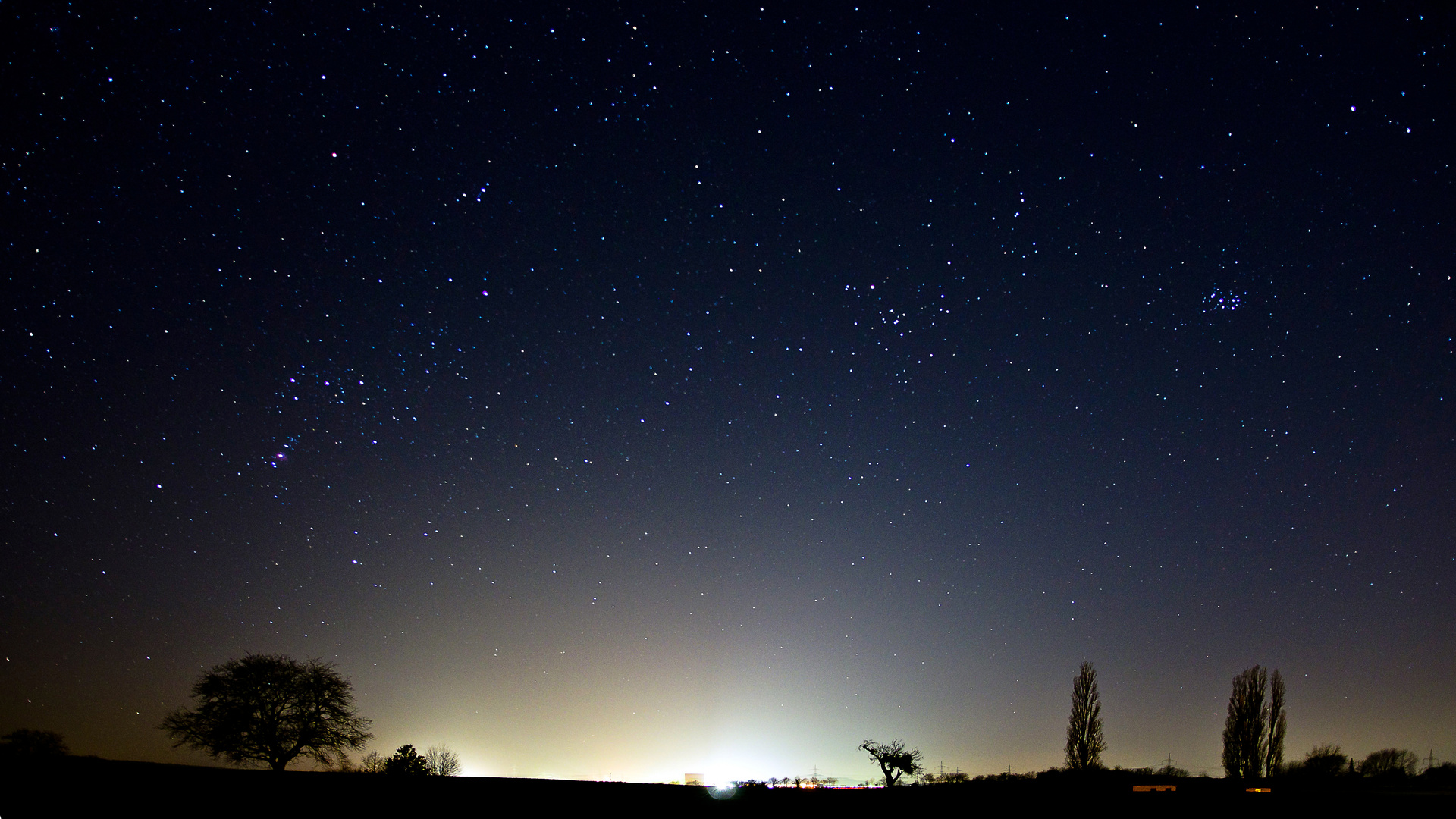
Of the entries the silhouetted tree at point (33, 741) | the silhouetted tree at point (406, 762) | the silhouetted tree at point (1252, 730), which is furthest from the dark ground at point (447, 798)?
the silhouetted tree at point (33, 741)

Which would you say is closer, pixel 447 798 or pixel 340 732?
pixel 447 798

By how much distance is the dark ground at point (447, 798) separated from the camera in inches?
263

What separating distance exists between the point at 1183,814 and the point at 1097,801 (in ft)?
4.48

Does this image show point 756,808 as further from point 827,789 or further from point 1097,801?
point 1097,801

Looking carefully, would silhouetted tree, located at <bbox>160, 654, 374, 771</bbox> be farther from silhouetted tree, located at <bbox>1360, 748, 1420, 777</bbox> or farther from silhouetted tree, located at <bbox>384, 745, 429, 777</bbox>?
silhouetted tree, located at <bbox>1360, 748, 1420, 777</bbox>

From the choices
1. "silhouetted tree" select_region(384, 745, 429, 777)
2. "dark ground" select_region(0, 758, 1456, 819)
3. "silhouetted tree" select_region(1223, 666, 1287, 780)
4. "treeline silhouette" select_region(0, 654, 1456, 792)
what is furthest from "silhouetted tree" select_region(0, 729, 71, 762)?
"silhouetted tree" select_region(1223, 666, 1287, 780)

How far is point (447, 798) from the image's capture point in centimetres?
876

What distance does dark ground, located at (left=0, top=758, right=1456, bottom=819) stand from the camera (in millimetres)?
6672

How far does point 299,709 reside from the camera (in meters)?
33.8

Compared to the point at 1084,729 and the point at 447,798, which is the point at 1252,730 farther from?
the point at 447,798

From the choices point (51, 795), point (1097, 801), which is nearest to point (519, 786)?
point (51, 795)

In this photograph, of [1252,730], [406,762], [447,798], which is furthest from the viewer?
[1252,730]

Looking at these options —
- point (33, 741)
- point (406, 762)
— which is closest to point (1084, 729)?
point (406, 762)

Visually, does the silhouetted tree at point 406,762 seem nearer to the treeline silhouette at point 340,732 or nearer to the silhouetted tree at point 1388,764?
the treeline silhouette at point 340,732
